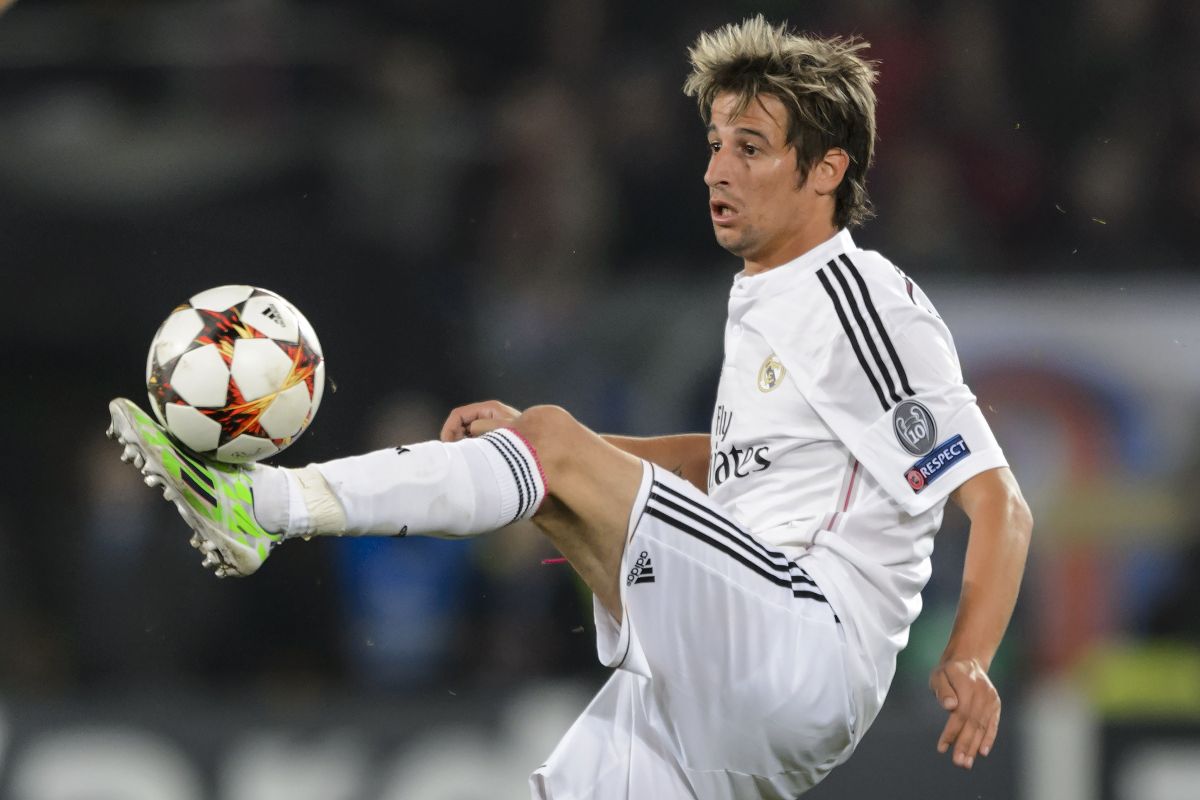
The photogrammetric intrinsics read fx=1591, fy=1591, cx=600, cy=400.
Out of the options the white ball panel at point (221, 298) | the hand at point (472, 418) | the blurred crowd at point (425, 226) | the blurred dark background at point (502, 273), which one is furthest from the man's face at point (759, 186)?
the blurred crowd at point (425, 226)

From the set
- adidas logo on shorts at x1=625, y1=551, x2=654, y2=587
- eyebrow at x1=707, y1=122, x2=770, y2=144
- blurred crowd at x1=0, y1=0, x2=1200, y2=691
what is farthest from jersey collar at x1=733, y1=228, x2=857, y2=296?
blurred crowd at x1=0, y1=0, x2=1200, y2=691

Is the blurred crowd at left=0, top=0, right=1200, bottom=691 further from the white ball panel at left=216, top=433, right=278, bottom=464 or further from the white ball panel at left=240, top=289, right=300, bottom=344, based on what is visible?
the white ball panel at left=216, top=433, right=278, bottom=464

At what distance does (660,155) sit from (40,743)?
3483mm

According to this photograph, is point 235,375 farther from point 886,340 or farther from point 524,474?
point 886,340

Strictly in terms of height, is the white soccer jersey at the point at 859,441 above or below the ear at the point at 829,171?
below

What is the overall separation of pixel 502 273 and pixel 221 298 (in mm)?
3890

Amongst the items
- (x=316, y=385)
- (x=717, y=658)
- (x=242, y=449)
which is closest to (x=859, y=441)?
(x=717, y=658)

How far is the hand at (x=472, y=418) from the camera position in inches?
120

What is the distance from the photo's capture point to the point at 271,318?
9.61ft

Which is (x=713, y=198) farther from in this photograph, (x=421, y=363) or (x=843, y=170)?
(x=421, y=363)

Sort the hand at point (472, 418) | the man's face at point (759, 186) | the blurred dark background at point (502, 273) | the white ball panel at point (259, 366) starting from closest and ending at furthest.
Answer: the white ball panel at point (259, 366), the hand at point (472, 418), the man's face at point (759, 186), the blurred dark background at point (502, 273)

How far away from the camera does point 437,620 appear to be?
6020 millimetres

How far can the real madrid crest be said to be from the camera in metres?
3.16

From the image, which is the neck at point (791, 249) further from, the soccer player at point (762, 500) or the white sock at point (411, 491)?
the white sock at point (411, 491)
